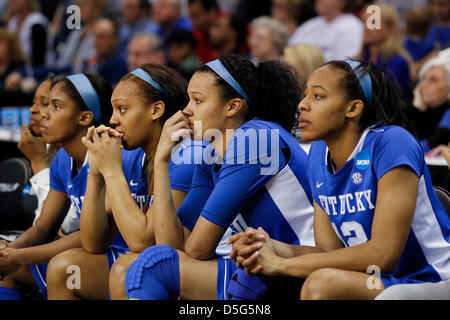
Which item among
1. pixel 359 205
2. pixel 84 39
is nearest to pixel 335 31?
pixel 84 39

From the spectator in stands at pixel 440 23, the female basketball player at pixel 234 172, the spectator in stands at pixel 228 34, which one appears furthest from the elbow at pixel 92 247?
the spectator in stands at pixel 440 23

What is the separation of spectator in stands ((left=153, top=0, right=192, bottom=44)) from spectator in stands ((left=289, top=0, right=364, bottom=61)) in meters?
1.53

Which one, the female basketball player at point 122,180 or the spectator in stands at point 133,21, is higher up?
the spectator in stands at point 133,21

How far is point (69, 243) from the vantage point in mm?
3230

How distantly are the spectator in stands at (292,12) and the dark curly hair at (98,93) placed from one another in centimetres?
408

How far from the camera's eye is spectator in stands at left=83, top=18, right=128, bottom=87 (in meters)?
6.87

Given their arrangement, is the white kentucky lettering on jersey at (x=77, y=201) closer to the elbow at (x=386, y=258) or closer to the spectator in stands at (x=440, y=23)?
the elbow at (x=386, y=258)

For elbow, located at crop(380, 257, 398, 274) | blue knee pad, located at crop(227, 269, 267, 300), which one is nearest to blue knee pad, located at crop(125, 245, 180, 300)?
blue knee pad, located at crop(227, 269, 267, 300)

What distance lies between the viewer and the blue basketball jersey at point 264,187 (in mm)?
Answer: 2566

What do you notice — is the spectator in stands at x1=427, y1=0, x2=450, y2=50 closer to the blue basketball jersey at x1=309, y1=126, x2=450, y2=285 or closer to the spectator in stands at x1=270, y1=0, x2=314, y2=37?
the spectator in stands at x1=270, y1=0, x2=314, y2=37

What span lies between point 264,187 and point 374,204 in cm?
47
